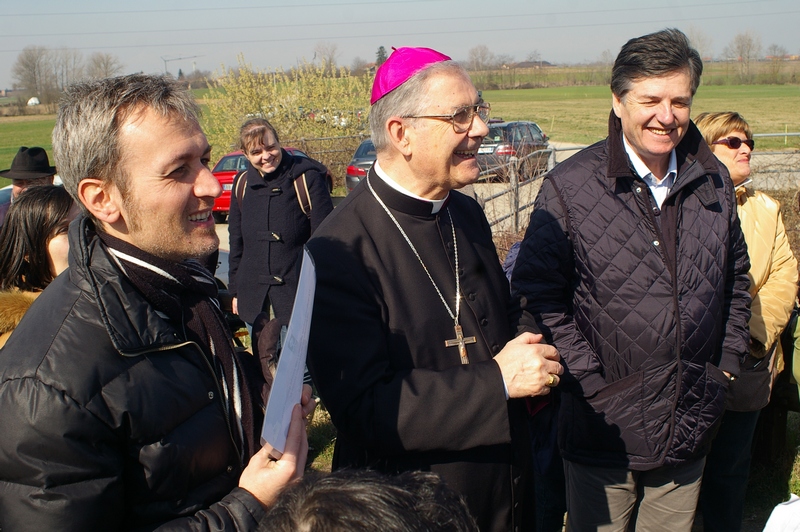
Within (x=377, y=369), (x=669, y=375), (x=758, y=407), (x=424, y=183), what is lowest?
(x=758, y=407)

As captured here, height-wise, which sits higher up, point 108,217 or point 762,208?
point 108,217

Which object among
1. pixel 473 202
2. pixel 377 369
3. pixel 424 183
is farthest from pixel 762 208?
pixel 377 369

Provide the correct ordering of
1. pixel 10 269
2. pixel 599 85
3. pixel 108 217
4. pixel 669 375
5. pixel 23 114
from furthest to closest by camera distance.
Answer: pixel 599 85 < pixel 23 114 < pixel 10 269 < pixel 669 375 < pixel 108 217

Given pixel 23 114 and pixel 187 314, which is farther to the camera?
pixel 23 114

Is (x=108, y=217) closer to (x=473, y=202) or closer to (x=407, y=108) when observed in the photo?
(x=407, y=108)

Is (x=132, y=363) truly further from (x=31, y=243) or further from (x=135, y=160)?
(x=31, y=243)

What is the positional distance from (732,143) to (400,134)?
235 cm

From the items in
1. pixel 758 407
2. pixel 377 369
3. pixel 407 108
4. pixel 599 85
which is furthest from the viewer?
pixel 599 85

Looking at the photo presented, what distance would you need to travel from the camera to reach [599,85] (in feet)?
235

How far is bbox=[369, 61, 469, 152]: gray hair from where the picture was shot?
2.08m

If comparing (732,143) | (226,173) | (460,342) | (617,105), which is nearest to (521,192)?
Result: (732,143)

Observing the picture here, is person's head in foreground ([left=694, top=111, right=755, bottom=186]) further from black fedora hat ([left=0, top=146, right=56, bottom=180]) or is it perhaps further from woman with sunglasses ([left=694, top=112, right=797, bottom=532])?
black fedora hat ([left=0, top=146, right=56, bottom=180])

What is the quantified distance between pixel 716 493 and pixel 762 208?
150 centimetres

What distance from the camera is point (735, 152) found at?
3561 mm
